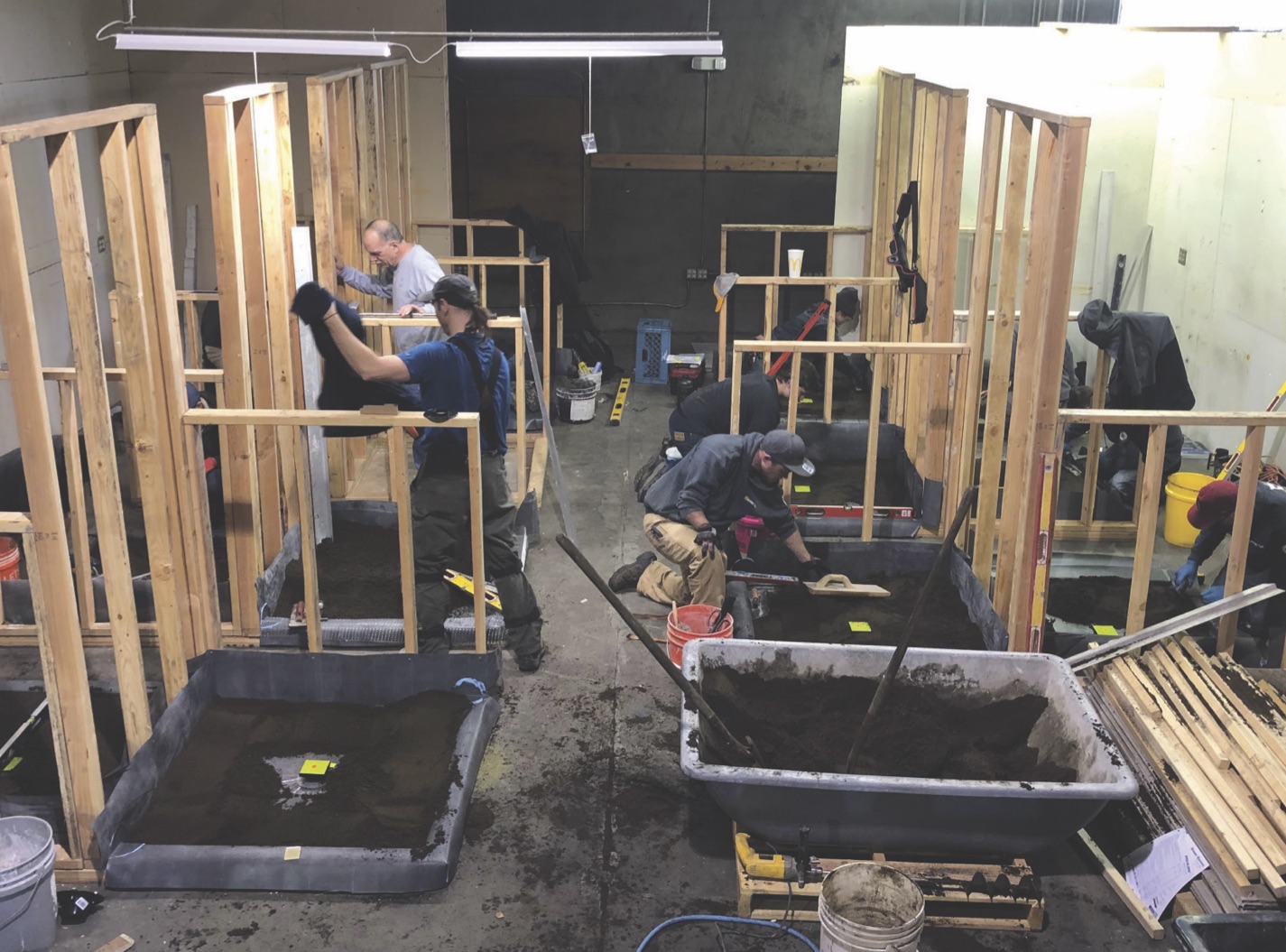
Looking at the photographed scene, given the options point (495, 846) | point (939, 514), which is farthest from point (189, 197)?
point (495, 846)

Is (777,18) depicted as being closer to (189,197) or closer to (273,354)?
(189,197)

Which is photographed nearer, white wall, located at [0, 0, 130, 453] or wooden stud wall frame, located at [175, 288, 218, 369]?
wooden stud wall frame, located at [175, 288, 218, 369]

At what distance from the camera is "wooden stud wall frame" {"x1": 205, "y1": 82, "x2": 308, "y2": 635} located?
201 inches

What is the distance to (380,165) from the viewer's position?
8.70m

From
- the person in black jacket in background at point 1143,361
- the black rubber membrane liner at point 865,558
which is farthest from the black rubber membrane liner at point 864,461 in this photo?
the person in black jacket in background at point 1143,361

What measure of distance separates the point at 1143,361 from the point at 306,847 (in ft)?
17.8

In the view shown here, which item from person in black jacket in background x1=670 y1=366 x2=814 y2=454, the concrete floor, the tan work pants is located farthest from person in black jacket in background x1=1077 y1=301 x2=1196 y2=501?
the concrete floor

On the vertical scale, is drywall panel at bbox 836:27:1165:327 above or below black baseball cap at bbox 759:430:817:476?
above

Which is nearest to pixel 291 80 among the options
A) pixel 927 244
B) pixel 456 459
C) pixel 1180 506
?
pixel 927 244

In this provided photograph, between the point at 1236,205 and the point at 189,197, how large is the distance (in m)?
8.36

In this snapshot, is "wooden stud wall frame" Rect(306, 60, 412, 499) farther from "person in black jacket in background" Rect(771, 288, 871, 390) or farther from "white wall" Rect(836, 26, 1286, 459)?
"white wall" Rect(836, 26, 1286, 459)

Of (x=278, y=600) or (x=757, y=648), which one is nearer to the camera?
(x=757, y=648)

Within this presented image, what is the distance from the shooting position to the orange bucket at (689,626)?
5613mm

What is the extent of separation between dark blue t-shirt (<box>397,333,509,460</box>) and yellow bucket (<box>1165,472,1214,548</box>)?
4213mm
